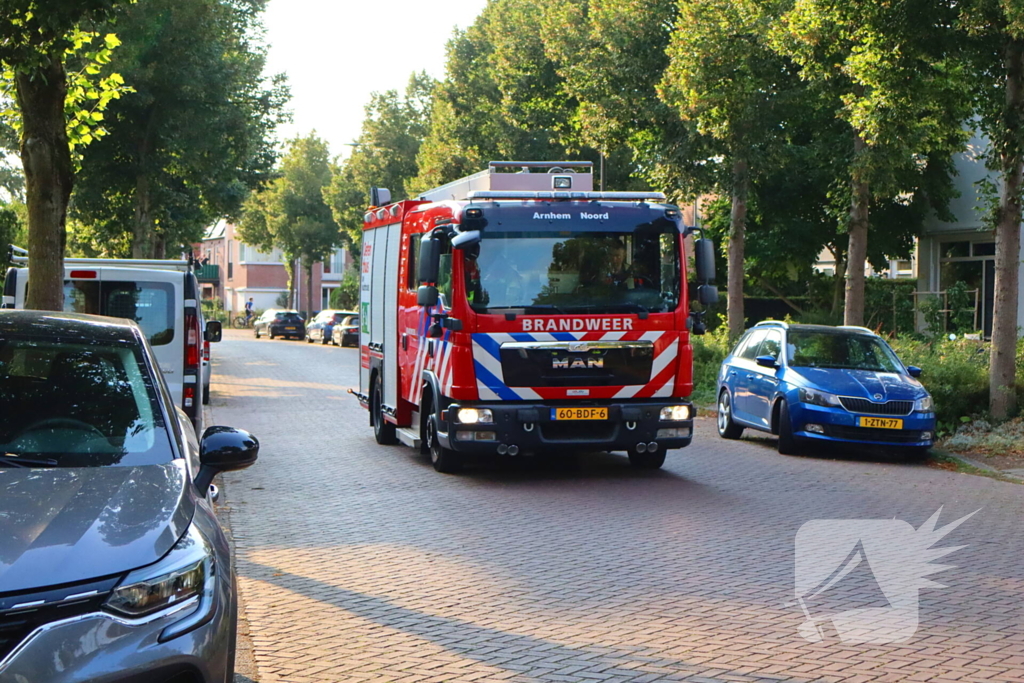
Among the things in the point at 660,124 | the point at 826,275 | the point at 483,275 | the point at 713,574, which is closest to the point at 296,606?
the point at 713,574

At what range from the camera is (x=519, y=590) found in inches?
288

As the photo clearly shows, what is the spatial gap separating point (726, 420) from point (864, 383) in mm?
2831

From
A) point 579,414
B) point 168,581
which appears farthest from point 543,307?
point 168,581

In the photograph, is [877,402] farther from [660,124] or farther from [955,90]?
[660,124]

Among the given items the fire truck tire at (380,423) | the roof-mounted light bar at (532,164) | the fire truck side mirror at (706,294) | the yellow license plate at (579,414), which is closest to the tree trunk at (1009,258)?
the fire truck side mirror at (706,294)

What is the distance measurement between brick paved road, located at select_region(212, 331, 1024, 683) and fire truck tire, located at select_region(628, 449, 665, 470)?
0.14 meters

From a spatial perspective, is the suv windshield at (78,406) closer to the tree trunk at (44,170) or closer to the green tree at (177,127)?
the tree trunk at (44,170)

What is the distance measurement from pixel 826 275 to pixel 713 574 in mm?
28456

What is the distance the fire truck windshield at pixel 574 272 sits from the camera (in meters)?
11.9

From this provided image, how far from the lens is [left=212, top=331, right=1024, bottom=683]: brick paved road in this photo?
19.2 feet

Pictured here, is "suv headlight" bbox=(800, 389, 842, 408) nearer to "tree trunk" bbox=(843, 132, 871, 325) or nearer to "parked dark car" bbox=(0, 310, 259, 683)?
"tree trunk" bbox=(843, 132, 871, 325)

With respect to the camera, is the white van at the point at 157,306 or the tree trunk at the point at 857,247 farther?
the tree trunk at the point at 857,247

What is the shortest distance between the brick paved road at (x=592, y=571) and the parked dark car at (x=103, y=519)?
→ 1388mm

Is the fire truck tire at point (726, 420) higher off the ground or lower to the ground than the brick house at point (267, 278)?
lower
